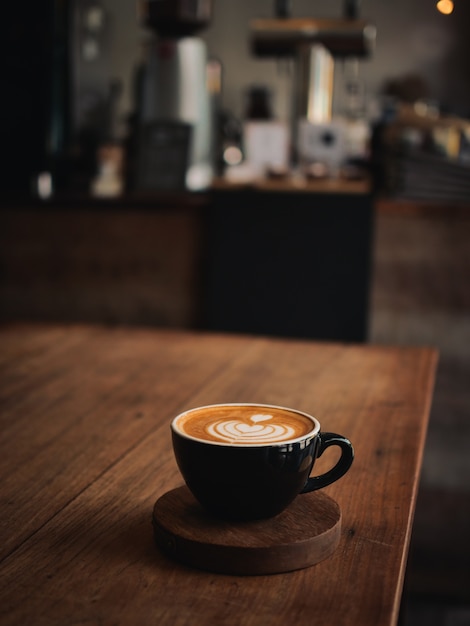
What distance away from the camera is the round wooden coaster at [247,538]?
1.96 ft

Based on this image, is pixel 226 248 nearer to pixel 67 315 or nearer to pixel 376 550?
pixel 67 315

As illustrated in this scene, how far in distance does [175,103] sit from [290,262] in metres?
0.68

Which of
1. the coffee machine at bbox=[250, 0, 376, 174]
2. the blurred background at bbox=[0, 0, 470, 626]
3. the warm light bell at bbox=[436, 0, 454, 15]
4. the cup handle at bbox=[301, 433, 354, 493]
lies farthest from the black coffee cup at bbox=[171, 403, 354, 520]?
the coffee machine at bbox=[250, 0, 376, 174]

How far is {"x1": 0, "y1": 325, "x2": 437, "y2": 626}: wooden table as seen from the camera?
1.83 feet

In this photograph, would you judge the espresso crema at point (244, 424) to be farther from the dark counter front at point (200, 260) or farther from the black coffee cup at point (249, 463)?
the dark counter front at point (200, 260)

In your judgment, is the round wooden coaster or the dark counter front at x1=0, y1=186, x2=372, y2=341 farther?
the dark counter front at x1=0, y1=186, x2=372, y2=341

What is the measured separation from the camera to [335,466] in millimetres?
683

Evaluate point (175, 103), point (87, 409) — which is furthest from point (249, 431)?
point (175, 103)

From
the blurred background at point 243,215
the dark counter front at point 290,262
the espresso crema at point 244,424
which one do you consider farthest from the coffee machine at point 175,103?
the espresso crema at point 244,424

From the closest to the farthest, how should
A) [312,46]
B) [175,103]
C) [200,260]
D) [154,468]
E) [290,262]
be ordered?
[154,468] → [290,262] → [200,260] → [175,103] → [312,46]

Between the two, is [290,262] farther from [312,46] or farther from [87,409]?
[87,409]

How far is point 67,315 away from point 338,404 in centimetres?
159

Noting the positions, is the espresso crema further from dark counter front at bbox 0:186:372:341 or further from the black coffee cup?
dark counter front at bbox 0:186:372:341

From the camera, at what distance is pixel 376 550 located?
64cm
